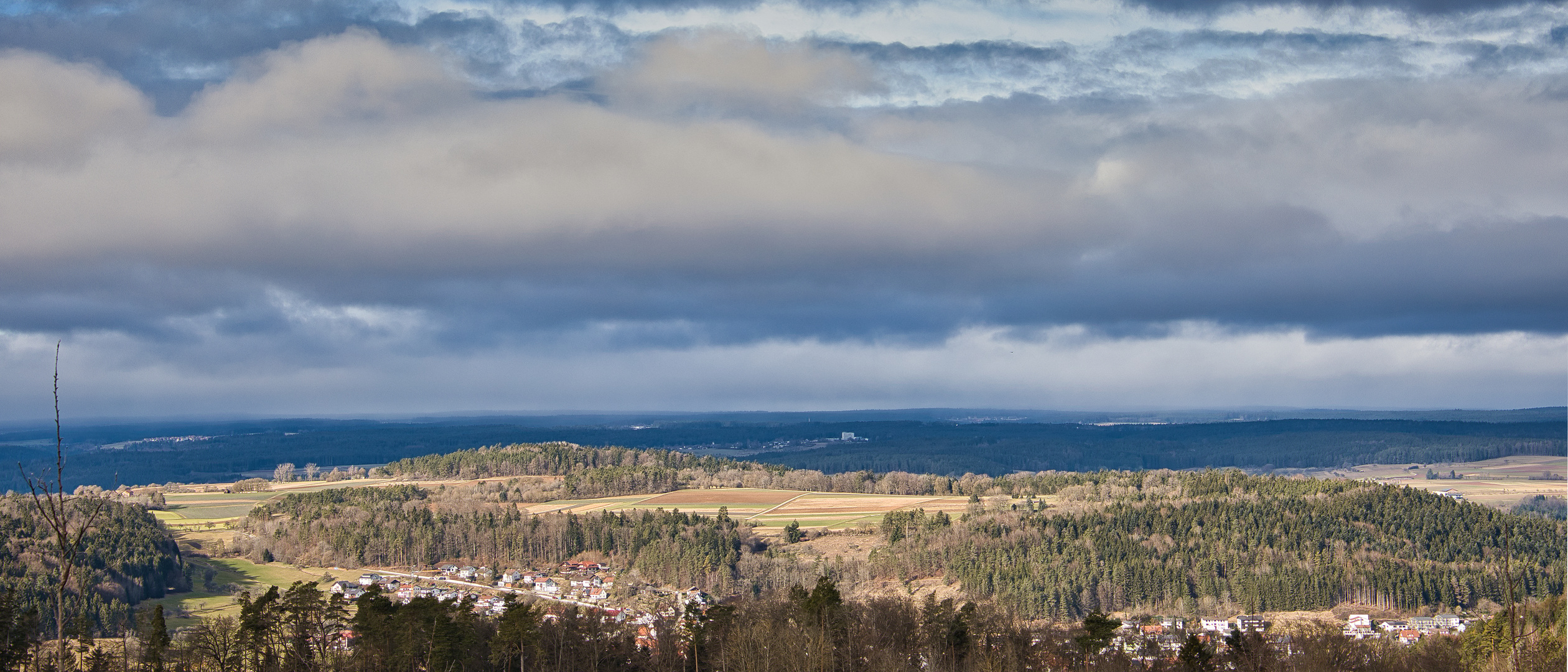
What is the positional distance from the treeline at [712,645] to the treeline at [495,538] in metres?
69.1

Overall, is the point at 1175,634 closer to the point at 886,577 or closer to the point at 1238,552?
the point at 886,577

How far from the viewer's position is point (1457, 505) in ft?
502

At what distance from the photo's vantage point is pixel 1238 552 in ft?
465

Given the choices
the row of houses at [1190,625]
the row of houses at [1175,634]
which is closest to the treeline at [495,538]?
the row of houses at [1190,625]

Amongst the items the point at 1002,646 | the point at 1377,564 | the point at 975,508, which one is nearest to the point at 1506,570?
the point at 1002,646

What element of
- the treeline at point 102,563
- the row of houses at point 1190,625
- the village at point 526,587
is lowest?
the row of houses at point 1190,625

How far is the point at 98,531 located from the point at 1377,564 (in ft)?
514

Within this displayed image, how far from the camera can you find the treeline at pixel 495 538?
140 metres

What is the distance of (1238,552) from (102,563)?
14311 cm

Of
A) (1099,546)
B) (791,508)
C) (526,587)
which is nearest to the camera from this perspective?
(526,587)

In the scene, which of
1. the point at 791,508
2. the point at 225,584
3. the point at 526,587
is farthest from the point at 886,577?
the point at 225,584

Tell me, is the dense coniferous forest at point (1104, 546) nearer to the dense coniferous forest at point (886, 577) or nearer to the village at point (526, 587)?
the dense coniferous forest at point (886, 577)

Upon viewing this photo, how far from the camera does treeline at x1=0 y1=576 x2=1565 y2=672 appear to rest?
5516cm

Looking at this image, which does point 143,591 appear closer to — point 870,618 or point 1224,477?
point 870,618
